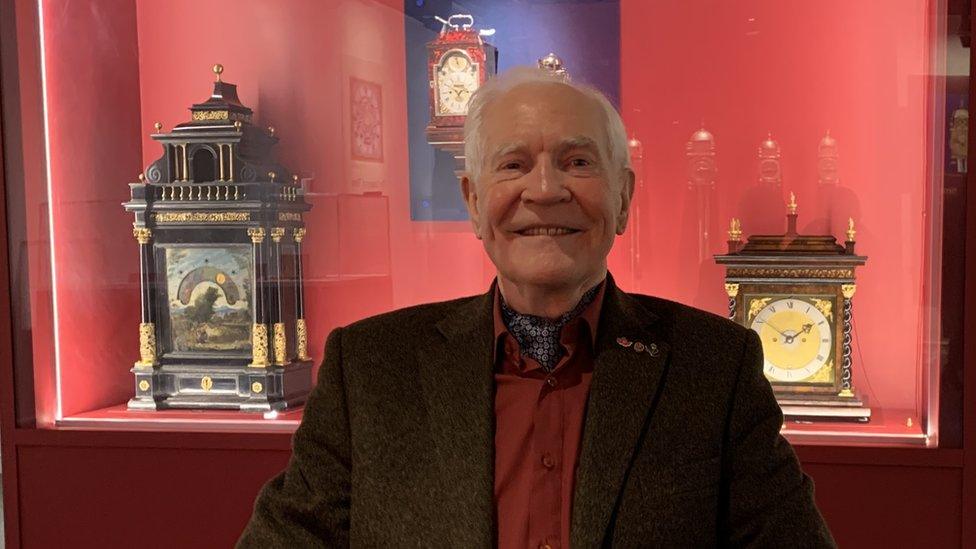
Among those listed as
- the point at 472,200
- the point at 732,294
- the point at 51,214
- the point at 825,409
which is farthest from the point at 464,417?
the point at 51,214

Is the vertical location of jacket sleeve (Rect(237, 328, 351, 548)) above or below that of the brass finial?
below

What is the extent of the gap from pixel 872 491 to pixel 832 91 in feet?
3.85

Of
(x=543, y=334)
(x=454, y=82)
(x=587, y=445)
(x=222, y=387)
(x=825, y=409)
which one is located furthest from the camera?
(x=222, y=387)

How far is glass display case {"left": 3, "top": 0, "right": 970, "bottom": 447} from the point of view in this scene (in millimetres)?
2879

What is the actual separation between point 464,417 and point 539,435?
114 mm

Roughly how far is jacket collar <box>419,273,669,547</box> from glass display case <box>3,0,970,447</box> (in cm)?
Answer: 150

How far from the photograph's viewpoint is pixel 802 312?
9.45 ft

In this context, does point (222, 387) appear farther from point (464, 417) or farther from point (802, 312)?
point (464, 417)

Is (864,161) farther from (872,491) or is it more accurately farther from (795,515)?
(795,515)

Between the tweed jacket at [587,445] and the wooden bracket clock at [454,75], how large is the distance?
62.5 inches

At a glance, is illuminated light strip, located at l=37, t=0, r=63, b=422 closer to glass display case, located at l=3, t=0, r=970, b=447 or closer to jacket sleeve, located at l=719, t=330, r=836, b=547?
glass display case, located at l=3, t=0, r=970, b=447

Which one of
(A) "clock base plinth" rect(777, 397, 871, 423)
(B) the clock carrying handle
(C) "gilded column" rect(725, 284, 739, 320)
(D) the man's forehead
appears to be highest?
(B) the clock carrying handle

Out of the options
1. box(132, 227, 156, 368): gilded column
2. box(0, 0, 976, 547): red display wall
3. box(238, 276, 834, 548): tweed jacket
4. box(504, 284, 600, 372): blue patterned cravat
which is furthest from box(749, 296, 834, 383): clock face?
box(132, 227, 156, 368): gilded column

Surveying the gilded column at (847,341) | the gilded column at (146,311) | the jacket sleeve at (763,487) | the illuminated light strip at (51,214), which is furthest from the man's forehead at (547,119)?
the illuminated light strip at (51,214)
